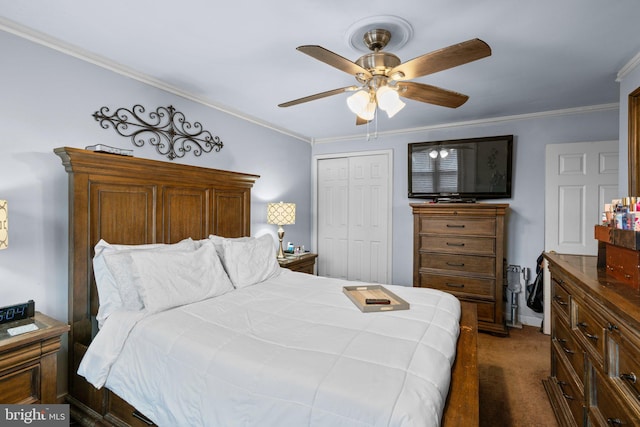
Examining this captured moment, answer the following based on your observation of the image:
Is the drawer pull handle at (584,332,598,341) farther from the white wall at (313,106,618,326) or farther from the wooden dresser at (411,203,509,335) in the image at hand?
the white wall at (313,106,618,326)

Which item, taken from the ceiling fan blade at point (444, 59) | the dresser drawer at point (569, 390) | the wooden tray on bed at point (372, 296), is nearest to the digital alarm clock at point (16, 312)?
the wooden tray on bed at point (372, 296)

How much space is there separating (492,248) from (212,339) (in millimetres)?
2996

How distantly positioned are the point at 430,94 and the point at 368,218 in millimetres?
2670

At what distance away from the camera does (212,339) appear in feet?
5.01

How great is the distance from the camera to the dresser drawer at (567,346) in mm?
1677

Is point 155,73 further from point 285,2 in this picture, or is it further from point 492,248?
point 492,248

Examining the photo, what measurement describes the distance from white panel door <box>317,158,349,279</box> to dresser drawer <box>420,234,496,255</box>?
53.8 inches

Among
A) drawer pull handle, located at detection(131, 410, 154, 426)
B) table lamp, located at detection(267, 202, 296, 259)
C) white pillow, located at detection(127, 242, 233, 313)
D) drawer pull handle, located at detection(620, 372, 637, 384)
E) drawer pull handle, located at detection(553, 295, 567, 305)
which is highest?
table lamp, located at detection(267, 202, 296, 259)

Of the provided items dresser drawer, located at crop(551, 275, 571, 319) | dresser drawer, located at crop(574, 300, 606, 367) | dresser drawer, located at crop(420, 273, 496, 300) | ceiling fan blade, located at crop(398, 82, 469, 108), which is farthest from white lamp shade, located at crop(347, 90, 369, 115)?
dresser drawer, located at crop(420, 273, 496, 300)

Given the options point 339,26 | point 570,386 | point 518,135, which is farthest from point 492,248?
point 339,26

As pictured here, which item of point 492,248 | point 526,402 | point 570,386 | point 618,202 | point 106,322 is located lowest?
point 526,402

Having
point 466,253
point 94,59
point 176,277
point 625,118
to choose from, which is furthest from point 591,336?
point 94,59

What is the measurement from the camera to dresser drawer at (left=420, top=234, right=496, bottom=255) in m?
3.37

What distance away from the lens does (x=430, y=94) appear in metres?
1.99
